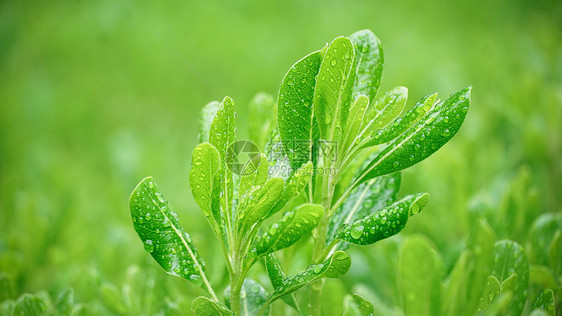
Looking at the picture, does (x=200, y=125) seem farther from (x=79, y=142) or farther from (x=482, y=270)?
(x=79, y=142)

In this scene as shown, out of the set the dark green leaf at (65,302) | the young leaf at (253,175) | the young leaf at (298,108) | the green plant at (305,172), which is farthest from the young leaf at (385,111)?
the dark green leaf at (65,302)

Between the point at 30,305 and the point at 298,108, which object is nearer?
the point at 298,108

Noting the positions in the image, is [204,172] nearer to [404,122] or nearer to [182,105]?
[404,122]

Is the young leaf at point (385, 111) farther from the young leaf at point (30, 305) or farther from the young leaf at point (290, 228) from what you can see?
the young leaf at point (30, 305)

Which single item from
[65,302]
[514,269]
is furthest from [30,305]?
[514,269]

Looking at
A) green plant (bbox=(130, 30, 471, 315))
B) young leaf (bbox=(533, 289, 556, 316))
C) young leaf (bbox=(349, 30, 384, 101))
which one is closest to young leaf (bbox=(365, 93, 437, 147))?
green plant (bbox=(130, 30, 471, 315))

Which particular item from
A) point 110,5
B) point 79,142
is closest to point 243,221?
point 79,142

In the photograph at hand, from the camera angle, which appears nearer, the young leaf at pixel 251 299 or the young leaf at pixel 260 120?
the young leaf at pixel 251 299
